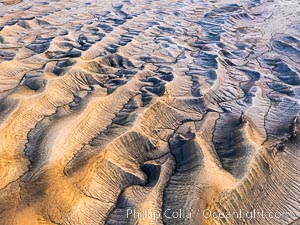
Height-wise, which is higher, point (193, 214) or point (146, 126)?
point (193, 214)

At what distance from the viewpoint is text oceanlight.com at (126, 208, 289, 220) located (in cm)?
198

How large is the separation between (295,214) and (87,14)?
16.7ft

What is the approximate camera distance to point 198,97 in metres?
3.29

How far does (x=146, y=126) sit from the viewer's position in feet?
9.09

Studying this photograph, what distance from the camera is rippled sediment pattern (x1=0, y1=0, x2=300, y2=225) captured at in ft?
6.83

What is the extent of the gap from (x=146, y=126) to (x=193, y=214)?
942 mm

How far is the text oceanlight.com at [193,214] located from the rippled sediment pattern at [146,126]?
12 mm

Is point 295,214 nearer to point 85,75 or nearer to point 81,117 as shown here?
point 81,117

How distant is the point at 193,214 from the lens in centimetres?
198

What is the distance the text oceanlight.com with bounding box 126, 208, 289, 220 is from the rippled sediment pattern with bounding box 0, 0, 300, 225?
0.01m

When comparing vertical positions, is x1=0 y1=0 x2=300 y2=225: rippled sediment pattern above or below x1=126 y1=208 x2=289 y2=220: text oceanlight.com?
below

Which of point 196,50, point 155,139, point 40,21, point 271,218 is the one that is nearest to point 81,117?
point 155,139

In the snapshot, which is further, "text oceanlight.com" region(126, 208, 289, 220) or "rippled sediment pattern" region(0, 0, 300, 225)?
"rippled sediment pattern" region(0, 0, 300, 225)

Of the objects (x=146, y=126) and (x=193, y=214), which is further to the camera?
(x=146, y=126)
